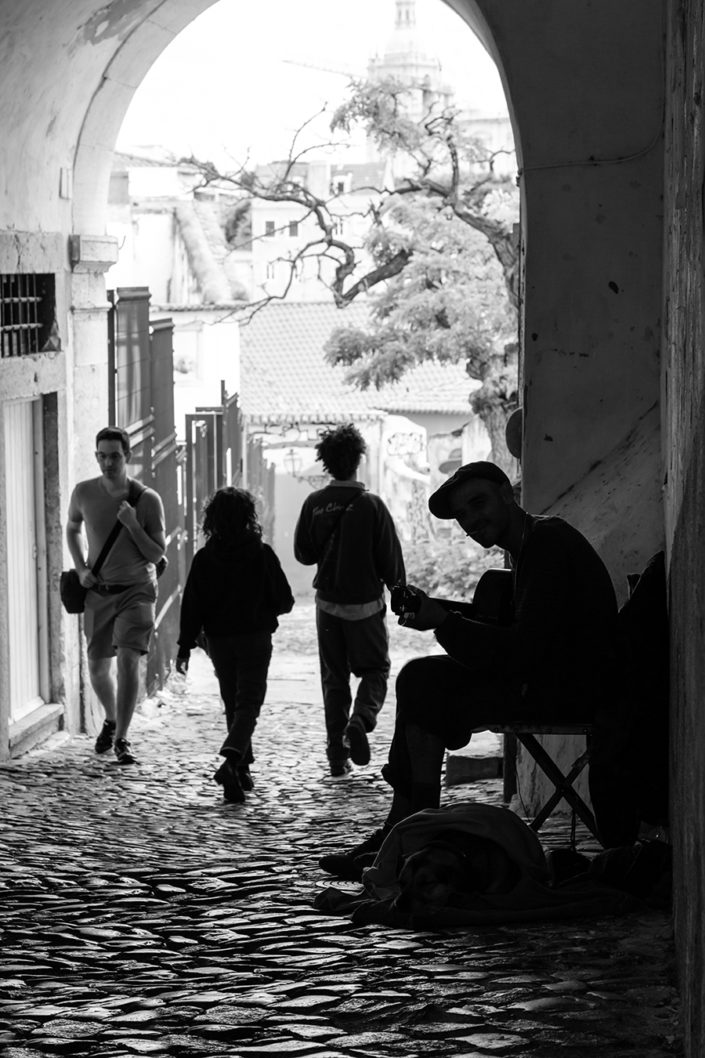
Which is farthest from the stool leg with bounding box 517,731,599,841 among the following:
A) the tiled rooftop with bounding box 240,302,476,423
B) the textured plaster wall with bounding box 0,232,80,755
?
the tiled rooftop with bounding box 240,302,476,423

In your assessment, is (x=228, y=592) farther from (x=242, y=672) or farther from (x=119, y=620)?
(x=119, y=620)

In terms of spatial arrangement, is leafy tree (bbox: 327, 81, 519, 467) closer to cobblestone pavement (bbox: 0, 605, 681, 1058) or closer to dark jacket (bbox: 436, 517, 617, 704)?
cobblestone pavement (bbox: 0, 605, 681, 1058)

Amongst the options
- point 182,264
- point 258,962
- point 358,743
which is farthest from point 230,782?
point 182,264

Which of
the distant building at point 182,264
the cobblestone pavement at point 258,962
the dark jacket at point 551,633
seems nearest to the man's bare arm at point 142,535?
A: the cobblestone pavement at point 258,962

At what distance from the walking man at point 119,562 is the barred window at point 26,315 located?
106 cm

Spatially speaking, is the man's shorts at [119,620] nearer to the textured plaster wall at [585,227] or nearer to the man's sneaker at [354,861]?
the textured plaster wall at [585,227]

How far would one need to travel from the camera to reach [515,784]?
6.50 meters

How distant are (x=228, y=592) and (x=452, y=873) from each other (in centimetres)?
308

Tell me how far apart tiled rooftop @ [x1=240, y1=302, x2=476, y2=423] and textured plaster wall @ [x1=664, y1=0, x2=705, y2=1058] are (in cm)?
2621

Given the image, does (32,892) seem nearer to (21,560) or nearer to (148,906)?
(148,906)

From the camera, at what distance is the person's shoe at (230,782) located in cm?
705

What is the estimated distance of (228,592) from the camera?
275 inches

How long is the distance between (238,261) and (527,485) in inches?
1357

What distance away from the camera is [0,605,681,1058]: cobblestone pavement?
3.25 m
